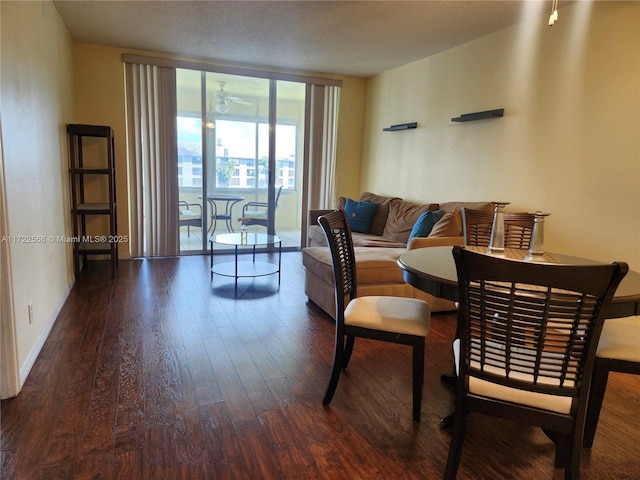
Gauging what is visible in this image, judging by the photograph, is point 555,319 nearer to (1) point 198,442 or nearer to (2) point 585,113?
(1) point 198,442

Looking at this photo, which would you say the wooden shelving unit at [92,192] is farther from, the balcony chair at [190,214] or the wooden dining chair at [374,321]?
the wooden dining chair at [374,321]

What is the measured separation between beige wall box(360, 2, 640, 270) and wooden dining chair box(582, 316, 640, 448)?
143 cm

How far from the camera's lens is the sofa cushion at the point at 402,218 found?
4480 mm

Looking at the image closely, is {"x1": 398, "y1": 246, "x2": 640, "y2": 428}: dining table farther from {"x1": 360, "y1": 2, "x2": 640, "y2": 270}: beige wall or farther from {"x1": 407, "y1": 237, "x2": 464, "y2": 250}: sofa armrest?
{"x1": 360, "y1": 2, "x2": 640, "y2": 270}: beige wall

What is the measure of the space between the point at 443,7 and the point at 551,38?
36.2 inches

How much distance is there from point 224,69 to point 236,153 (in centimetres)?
105

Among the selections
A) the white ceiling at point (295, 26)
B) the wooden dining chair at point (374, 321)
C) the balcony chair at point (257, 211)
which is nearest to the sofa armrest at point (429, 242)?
the wooden dining chair at point (374, 321)

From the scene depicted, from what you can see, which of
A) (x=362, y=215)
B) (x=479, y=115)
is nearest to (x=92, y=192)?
(x=362, y=215)

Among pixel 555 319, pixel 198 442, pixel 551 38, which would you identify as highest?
pixel 551 38

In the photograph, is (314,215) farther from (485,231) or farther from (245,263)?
(485,231)

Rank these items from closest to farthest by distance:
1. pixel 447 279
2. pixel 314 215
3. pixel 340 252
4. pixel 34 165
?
1. pixel 447 279
2. pixel 340 252
3. pixel 34 165
4. pixel 314 215

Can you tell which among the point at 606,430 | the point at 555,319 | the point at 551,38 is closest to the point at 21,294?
the point at 555,319

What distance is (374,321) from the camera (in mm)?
2025

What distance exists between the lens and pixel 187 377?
2311 mm
